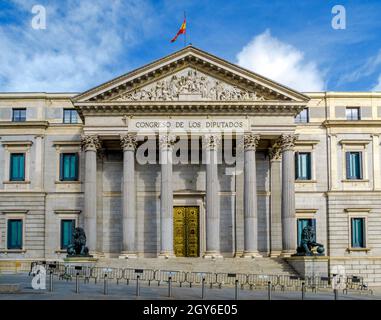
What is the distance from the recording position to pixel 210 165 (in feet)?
174

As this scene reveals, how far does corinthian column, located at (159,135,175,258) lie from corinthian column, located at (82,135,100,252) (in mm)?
5180

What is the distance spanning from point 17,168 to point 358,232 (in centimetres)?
3059

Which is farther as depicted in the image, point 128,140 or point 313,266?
point 128,140

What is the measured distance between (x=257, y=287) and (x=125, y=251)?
46.4 ft

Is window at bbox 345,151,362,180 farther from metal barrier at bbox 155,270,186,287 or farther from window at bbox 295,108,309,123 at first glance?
metal barrier at bbox 155,270,186,287

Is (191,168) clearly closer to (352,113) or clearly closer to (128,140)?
(128,140)

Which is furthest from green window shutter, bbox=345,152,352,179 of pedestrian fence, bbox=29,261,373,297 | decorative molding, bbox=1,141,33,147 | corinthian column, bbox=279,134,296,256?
decorative molding, bbox=1,141,33,147

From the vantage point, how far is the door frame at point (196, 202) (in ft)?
188

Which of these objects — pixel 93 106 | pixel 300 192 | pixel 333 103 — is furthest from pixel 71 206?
pixel 333 103

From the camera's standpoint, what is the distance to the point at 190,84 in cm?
5403

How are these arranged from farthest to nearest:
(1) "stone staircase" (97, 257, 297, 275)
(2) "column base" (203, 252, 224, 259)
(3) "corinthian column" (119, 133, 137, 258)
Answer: (3) "corinthian column" (119, 133, 137, 258), (2) "column base" (203, 252, 224, 259), (1) "stone staircase" (97, 257, 297, 275)

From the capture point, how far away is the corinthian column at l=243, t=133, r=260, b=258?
172 ft

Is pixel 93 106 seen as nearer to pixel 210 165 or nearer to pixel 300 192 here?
pixel 210 165

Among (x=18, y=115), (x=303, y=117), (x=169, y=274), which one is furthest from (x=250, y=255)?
(x=18, y=115)
